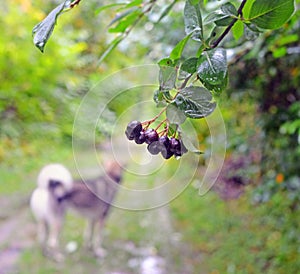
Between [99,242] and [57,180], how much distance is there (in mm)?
266

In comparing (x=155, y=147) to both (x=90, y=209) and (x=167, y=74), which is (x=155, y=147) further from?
(x=90, y=209)

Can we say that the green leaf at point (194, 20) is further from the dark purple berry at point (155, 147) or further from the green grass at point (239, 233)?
the green grass at point (239, 233)

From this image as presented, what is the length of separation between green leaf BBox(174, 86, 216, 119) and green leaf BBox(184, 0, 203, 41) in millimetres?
34

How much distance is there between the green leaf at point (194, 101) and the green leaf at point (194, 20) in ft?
0.11


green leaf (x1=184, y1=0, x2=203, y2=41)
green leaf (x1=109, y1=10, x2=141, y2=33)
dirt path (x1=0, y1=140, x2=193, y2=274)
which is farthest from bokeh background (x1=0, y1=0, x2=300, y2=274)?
green leaf (x1=184, y1=0, x2=203, y2=41)

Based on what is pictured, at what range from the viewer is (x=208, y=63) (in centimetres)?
21

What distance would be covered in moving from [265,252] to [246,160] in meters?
0.38

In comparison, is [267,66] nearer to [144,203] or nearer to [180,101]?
[144,203]

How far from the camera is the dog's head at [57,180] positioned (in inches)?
49.4

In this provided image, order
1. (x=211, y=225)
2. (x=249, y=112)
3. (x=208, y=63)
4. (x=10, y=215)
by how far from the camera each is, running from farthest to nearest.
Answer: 1. (x=211, y=225)
2. (x=10, y=215)
3. (x=249, y=112)
4. (x=208, y=63)

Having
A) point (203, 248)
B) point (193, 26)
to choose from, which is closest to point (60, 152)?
point (203, 248)

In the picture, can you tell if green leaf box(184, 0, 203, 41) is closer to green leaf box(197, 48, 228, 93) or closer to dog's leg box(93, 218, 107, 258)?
green leaf box(197, 48, 228, 93)

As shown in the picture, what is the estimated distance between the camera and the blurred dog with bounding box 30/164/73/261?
4.13 feet

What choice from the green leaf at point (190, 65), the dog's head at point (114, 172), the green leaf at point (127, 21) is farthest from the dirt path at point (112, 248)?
the green leaf at point (190, 65)
